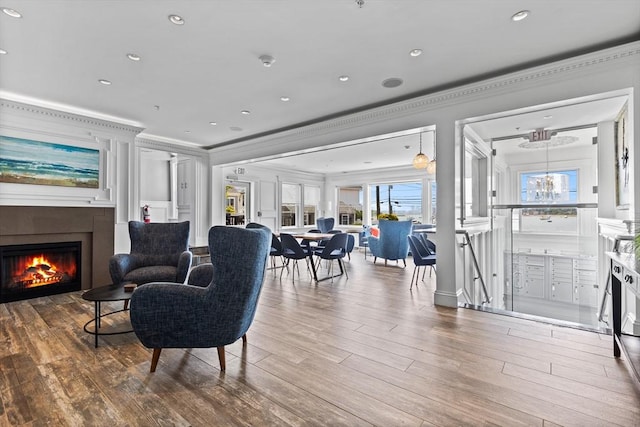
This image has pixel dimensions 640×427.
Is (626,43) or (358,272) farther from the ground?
(626,43)

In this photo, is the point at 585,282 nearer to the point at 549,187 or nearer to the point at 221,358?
the point at 549,187

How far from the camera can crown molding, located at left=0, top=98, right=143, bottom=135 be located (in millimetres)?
4129

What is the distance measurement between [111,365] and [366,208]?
8.54 m

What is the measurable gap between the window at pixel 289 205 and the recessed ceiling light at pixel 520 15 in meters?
7.92

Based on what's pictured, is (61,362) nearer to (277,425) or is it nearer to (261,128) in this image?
(277,425)

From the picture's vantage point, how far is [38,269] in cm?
440

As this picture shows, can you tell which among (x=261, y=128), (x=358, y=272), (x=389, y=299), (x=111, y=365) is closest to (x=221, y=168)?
(x=261, y=128)

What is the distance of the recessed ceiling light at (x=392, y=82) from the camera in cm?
352

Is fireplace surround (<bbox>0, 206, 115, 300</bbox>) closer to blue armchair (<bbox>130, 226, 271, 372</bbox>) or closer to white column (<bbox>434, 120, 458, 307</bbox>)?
blue armchair (<bbox>130, 226, 271, 372</bbox>)

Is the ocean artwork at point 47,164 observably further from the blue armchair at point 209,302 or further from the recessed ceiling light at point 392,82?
the recessed ceiling light at point 392,82

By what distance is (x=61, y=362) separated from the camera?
236cm

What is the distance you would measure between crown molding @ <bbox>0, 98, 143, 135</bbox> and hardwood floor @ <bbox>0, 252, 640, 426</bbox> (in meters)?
2.78

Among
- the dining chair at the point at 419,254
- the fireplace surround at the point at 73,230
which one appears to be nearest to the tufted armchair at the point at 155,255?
the fireplace surround at the point at 73,230

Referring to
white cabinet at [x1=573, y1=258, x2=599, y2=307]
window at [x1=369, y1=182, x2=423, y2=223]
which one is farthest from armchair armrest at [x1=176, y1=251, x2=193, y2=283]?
window at [x1=369, y1=182, x2=423, y2=223]
